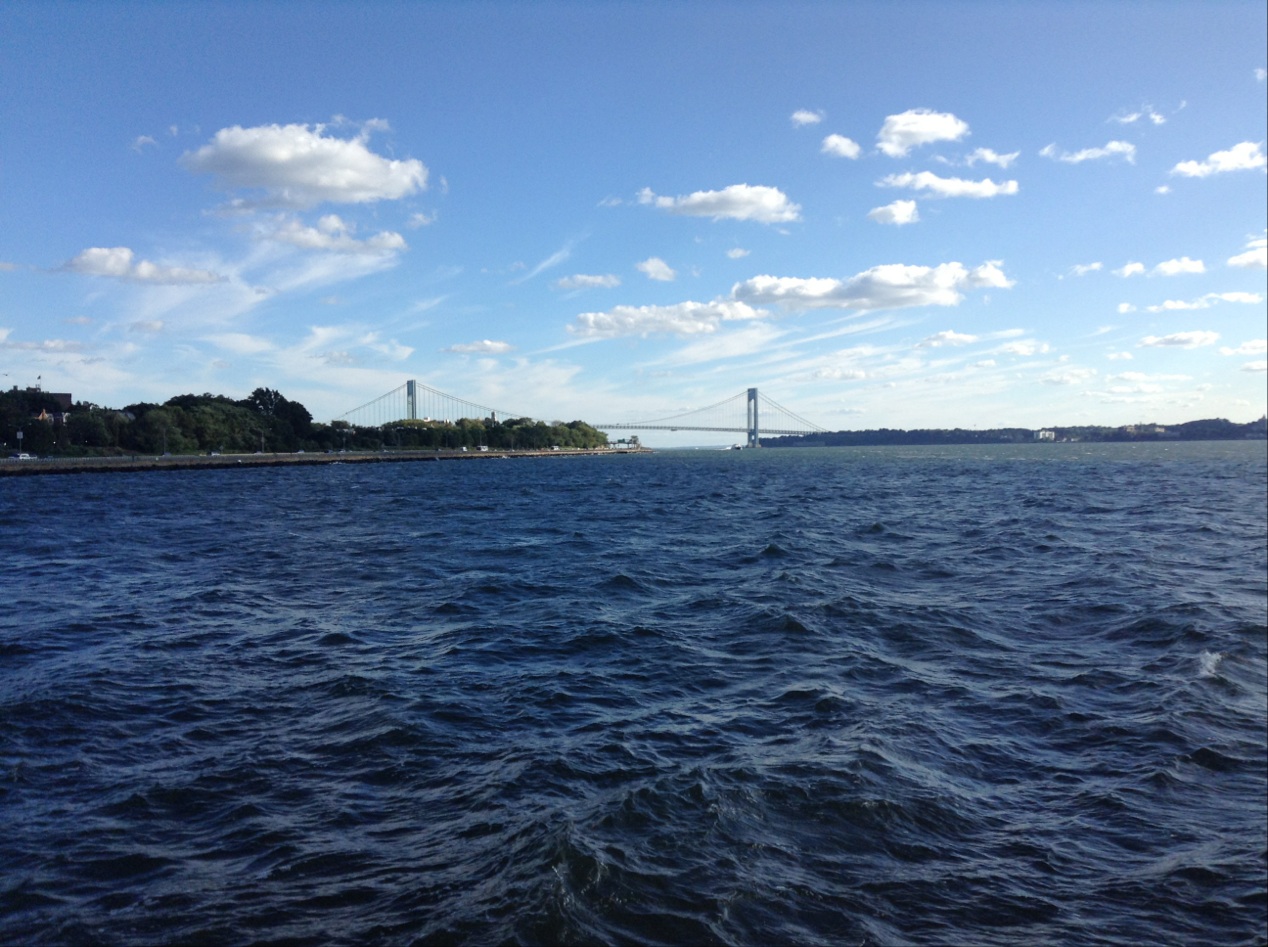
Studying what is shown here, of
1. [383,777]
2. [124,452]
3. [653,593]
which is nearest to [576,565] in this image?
[653,593]

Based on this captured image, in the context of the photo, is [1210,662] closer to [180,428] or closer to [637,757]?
[637,757]

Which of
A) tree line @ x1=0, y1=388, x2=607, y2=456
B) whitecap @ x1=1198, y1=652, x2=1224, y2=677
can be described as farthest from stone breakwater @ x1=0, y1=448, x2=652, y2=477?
whitecap @ x1=1198, y1=652, x2=1224, y2=677

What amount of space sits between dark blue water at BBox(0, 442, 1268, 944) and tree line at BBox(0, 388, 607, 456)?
350 feet

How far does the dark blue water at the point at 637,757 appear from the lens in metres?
6.29

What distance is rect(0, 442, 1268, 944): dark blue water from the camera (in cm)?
629

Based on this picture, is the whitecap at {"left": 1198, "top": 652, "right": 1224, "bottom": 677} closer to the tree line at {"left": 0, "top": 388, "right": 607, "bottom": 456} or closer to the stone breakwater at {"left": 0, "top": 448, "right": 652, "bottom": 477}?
the stone breakwater at {"left": 0, "top": 448, "right": 652, "bottom": 477}

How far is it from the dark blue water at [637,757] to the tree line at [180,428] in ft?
350

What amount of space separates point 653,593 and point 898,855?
12.2 meters

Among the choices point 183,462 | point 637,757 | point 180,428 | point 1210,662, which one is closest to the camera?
point 637,757

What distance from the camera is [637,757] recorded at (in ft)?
29.9

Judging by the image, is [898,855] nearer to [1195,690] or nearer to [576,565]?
[1195,690]

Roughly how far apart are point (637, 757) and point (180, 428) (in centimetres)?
13645

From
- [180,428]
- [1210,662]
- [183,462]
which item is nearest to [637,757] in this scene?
[1210,662]

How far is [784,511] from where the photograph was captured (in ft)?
136
